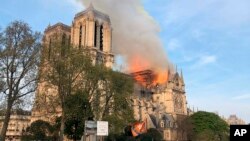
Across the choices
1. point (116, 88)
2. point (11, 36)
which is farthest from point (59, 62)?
point (116, 88)

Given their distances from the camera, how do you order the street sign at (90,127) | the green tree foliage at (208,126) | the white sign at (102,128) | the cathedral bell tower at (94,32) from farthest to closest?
the green tree foliage at (208,126) < the cathedral bell tower at (94,32) < the street sign at (90,127) < the white sign at (102,128)

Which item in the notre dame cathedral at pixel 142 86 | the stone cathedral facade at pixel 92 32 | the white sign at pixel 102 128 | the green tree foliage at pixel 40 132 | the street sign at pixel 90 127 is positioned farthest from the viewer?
the notre dame cathedral at pixel 142 86

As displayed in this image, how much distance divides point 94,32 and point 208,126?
4717 cm

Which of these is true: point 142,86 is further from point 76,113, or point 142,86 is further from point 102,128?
point 102,128

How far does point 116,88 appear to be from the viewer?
54.1 m

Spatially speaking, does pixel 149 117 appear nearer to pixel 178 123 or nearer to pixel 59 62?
pixel 178 123

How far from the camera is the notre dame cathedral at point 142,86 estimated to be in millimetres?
93000

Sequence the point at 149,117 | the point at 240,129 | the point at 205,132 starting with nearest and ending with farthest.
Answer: the point at 240,129 → the point at 205,132 → the point at 149,117

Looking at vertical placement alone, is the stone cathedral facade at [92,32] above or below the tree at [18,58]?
above

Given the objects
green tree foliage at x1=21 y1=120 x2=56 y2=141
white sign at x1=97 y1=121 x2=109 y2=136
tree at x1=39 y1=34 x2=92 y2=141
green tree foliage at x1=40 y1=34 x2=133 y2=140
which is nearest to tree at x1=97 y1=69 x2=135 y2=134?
green tree foliage at x1=40 y1=34 x2=133 y2=140

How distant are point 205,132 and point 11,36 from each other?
70.8 metres

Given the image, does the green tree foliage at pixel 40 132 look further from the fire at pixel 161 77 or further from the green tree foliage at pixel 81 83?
the fire at pixel 161 77

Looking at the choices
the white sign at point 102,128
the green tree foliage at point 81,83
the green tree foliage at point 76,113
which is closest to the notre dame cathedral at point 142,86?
the green tree foliage at point 81,83

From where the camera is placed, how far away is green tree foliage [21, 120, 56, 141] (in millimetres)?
52719
